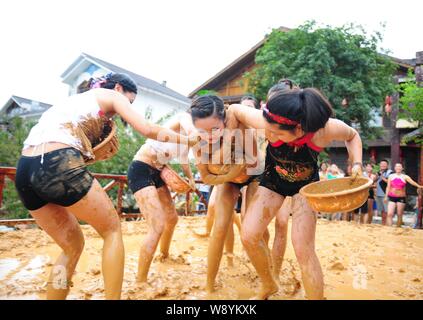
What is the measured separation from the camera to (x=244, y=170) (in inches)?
124

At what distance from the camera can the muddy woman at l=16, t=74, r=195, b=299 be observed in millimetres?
2131

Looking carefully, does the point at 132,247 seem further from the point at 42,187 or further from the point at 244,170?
the point at 42,187

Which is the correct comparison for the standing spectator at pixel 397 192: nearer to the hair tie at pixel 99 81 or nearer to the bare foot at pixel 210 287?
the bare foot at pixel 210 287

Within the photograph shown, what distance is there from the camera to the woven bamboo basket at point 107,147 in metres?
2.55

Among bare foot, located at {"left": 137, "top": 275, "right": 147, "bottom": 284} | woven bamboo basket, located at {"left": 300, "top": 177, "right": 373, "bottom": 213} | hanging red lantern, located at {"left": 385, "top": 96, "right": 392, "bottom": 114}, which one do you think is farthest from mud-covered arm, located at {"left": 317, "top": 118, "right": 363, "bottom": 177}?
hanging red lantern, located at {"left": 385, "top": 96, "right": 392, "bottom": 114}

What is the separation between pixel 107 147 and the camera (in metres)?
2.64

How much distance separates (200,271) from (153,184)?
129 centimetres

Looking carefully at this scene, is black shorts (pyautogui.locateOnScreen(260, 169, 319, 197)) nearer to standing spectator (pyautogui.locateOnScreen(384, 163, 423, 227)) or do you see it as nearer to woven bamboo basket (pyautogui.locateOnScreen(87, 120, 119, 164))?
woven bamboo basket (pyautogui.locateOnScreen(87, 120, 119, 164))

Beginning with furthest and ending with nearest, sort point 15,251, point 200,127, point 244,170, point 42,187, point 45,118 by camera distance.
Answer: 1. point 15,251
2. point 244,170
3. point 200,127
4. point 45,118
5. point 42,187

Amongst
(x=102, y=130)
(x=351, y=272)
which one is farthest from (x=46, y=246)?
(x=351, y=272)

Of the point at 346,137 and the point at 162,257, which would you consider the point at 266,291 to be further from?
the point at 162,257

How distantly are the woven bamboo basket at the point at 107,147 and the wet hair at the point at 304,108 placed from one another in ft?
4.06

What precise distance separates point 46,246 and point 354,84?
12586mm

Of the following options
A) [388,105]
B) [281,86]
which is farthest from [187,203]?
[388,105]
